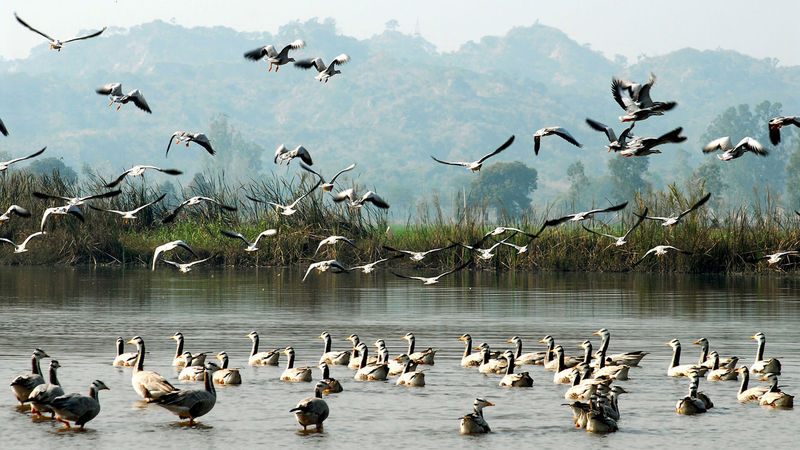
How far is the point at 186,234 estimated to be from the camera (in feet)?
147

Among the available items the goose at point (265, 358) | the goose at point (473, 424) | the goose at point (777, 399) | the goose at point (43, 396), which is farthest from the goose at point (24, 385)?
the goose at point (777, 399)

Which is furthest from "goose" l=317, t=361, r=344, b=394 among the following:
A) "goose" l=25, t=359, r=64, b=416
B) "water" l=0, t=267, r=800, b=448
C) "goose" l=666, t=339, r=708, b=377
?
"goose" l=666, t=339, r=708, b=377

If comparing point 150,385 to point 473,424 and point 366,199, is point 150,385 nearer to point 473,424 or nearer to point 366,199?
point 473,424

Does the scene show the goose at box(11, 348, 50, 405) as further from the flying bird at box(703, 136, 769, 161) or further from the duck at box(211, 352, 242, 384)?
the flying bird at box(703, 136, 769, 161)

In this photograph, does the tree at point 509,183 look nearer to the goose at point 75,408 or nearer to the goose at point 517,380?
the goose at point 517,380

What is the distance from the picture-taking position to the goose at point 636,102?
1803cm

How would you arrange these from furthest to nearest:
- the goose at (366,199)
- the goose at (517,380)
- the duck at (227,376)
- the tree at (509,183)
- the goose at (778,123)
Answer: the tree at (509,183)
the goose at (366,199)
the goose at (778,123)
the goose at (517,380)
the duck at (227,376)

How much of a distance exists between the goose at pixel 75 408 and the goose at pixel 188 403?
77 centimetres

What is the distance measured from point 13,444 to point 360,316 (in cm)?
1454

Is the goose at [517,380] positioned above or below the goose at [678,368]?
below

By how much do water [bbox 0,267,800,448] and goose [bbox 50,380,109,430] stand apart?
210 mm

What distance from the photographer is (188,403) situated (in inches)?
529

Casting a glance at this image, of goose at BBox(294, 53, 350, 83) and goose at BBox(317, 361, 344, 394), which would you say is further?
goose at BBox(294, 53, 350, 83)

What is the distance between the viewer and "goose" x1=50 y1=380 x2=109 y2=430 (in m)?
12.9
